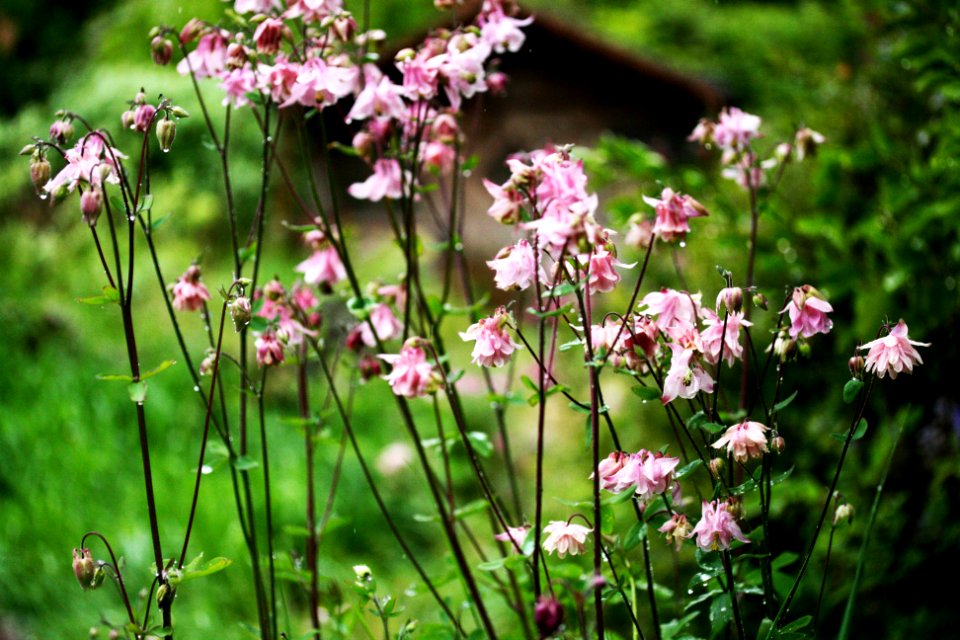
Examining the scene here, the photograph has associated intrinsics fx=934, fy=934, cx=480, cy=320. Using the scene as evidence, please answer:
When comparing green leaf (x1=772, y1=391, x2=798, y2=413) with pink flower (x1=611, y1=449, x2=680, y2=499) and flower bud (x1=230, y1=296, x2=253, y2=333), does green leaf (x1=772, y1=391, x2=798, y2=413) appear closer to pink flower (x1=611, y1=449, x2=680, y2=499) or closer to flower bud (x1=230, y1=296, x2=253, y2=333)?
pink flower (x1=611, y1=449, x2=680, y2=499)

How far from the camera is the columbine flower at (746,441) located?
0.76 m

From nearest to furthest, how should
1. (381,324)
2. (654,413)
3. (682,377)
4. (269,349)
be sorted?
(682,377), (269,349), (381,324), (654,413)

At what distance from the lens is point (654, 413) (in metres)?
2.00

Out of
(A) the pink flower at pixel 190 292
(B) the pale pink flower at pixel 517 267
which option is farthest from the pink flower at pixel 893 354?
(A) the pink flower at pixel 190 292

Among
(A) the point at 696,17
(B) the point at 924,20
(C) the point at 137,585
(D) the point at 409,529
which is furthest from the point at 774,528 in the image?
(A) the point at 696,17

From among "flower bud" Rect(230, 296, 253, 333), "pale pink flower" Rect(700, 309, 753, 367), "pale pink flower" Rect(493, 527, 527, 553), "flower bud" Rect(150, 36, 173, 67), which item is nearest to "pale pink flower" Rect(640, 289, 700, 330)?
"pale pink flower" Rect(700, 309, 753, 367)

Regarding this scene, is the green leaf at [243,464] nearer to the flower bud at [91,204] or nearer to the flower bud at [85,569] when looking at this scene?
the flower bud at [85,569]

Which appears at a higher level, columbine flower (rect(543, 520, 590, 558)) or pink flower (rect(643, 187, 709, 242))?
pink flower (rect(643, 187, 709, 242))

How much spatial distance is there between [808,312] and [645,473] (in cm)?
19

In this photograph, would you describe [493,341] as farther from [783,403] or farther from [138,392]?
[138,392]

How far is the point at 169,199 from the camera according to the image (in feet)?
11.4

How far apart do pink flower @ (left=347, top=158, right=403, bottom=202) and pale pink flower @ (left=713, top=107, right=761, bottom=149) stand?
0.41 m

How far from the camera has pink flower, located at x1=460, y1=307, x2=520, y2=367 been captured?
0.79 m

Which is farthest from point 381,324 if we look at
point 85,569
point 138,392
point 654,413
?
point 654,413
